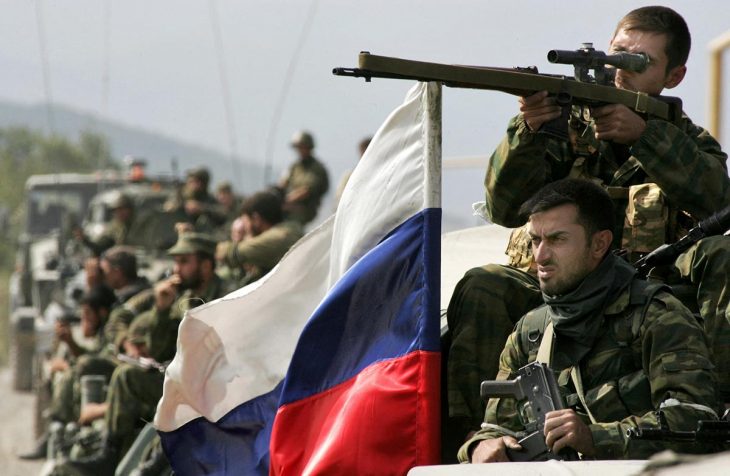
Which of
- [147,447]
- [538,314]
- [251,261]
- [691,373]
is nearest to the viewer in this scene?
[691,373]

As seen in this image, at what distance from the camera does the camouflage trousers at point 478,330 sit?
219 inches

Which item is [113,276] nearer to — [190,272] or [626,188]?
[190,272]

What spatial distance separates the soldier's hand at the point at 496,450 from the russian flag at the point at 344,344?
50 centimetres

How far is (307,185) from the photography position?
15.8 m

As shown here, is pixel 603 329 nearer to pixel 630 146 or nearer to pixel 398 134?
pixel 630 146

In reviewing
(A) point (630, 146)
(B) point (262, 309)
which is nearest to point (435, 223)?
(A) point (630, 146)

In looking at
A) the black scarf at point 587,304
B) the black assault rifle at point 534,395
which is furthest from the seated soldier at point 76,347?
the black assault rifle at point 534,395

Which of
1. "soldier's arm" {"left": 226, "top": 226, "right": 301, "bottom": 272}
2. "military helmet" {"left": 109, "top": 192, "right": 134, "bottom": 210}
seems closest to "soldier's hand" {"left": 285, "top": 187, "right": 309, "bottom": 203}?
"soldier's arm" {"left": 226, "top": 226, "right": 301, "bottom": 272}

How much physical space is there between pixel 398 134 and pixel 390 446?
3.55 ft

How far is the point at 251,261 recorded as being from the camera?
11781 mm

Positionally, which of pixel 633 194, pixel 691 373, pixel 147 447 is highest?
pixel 633 194

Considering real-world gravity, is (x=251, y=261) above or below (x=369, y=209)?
below

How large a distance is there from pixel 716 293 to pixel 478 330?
87 centimetres

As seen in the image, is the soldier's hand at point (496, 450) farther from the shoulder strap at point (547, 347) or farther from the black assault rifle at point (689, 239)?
the black assault rifle at point (689, 239)
